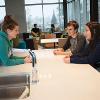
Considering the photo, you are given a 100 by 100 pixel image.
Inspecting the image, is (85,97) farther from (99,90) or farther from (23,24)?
(23,24)

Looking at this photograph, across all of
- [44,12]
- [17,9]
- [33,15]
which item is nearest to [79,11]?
[44,12]

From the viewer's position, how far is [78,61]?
Answer: 113 inches

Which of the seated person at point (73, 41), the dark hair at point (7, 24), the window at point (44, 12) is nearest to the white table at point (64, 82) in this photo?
the dark hair at point (7, 24)

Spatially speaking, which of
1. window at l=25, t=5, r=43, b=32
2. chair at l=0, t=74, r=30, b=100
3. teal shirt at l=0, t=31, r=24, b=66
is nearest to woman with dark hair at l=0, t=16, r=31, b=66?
teal shirt at l=0, t=31, r=24, b=66

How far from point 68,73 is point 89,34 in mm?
786

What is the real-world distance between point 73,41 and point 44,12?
33.4 feet

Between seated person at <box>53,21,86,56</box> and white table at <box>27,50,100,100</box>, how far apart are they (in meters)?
0.92

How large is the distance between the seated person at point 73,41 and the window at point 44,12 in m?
9.70

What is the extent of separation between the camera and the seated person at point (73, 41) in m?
3.69

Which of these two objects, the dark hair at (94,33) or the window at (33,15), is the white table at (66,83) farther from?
the window at (33,15)

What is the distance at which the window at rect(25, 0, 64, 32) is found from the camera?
13.8 meters

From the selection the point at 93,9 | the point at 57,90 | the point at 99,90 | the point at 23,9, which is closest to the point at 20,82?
the point at 57,90

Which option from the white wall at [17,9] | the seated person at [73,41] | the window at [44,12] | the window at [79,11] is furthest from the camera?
the window at [44,12]

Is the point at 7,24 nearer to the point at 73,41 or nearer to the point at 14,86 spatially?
the point at 14,86
